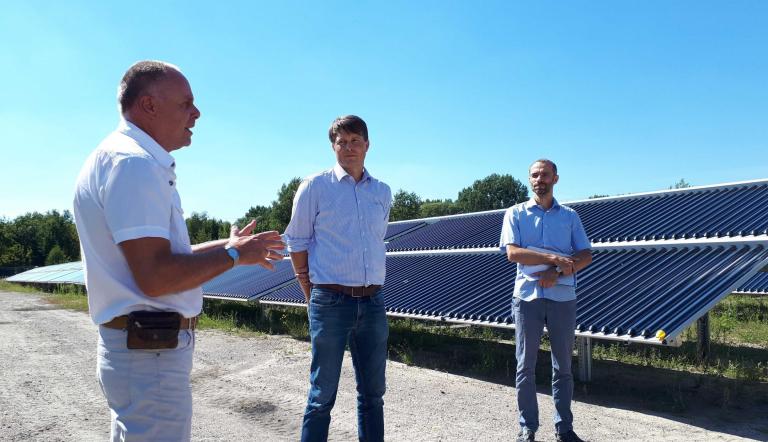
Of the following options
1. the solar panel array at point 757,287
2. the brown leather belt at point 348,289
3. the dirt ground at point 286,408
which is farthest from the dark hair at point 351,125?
the solar panel array at point 757,287

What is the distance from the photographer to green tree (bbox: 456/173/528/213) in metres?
62.8

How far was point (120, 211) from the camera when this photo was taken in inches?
79.7

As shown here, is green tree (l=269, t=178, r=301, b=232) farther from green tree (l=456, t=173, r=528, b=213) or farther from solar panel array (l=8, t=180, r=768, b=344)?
solar panel array (l=8, t=180, r=768, b=344)

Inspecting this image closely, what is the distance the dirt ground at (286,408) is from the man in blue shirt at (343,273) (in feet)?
3.90

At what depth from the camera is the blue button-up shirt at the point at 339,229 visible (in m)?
3.55

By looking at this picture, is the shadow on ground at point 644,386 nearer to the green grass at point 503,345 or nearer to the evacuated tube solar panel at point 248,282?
the green grass at point 503,345

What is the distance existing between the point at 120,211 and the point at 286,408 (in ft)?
12.2

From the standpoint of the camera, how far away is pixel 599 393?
5.77 metres

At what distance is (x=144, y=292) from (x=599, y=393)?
4865 millimetres

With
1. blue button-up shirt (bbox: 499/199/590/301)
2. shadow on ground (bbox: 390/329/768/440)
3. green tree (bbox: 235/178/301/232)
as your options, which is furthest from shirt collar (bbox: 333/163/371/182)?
green tree (bbox: 235/178/301/232)

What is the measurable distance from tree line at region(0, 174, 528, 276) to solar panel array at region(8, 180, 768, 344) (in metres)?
28.7

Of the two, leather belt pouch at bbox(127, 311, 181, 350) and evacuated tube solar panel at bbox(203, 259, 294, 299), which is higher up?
leather belt pouch at bbox(127, 311, 181, 350)

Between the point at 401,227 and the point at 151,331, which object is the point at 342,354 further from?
the point at 401,227

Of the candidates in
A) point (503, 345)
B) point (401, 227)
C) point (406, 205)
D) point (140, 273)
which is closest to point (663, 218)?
point (503, 345)
